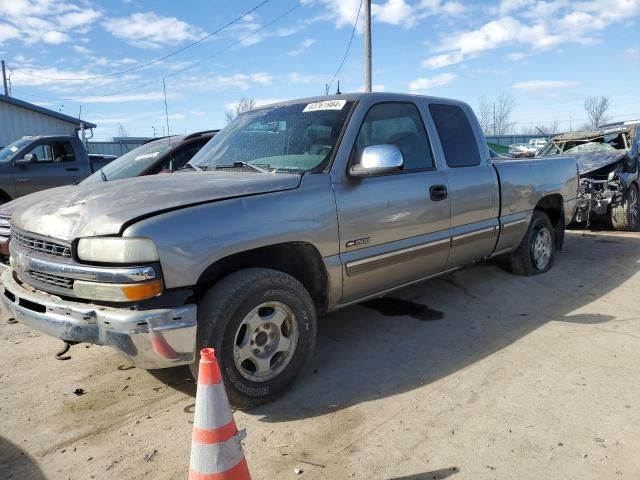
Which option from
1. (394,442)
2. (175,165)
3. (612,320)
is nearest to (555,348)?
(612,320)

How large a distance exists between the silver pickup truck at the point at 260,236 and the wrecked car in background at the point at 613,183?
4.82 m

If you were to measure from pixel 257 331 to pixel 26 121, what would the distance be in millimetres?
20987

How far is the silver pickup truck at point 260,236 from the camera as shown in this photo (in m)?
2.53

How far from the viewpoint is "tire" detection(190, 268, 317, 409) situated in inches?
106

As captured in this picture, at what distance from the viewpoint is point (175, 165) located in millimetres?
6191

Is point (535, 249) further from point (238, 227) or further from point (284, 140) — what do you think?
point (238, 227)

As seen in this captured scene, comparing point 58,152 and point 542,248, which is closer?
point 542,248

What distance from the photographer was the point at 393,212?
11.8 ft

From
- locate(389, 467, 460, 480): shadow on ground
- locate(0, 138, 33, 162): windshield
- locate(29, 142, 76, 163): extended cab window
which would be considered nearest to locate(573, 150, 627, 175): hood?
locate(389, 467, 460, 480): shadow on ground

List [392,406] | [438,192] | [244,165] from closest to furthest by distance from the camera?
[392,406], [244,165], [438,192]

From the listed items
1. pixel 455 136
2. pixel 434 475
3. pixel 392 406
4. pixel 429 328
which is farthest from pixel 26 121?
pixel 434 475

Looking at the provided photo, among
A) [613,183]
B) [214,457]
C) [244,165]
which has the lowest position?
[214,457]

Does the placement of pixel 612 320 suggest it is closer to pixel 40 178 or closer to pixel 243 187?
pixel 243 187

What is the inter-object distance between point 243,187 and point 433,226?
1.74 metres
